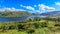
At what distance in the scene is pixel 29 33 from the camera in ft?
34.7

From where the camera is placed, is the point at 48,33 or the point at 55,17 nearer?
the point at 48,33

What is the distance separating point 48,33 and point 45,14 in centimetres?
921

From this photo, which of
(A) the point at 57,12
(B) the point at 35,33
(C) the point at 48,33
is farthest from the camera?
(A) the point at 57,12

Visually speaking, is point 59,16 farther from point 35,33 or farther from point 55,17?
point 35,33

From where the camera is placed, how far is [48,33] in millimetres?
10992

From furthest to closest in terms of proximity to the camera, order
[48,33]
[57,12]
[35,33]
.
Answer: [57,12]
[48,33]
[35,33]

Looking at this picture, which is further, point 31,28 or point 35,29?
point 31,28

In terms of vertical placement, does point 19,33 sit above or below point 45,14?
below

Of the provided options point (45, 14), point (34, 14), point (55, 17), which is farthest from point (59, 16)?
point (34, 14)

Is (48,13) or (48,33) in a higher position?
(48,13)

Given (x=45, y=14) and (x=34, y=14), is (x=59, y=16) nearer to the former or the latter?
(x=45, y=14)

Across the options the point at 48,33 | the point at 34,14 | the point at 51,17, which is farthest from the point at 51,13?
the point at 48,33

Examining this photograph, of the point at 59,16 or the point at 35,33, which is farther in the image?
the point at 59,16

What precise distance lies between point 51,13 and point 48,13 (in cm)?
75
